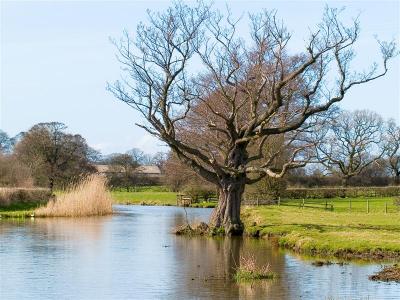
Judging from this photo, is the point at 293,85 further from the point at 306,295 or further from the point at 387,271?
the point at 306,295

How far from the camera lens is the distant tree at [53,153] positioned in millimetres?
78750

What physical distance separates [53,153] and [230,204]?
51.3m

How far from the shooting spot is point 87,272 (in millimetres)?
21875

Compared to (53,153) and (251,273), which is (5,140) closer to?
(53,153)

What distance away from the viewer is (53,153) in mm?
81688

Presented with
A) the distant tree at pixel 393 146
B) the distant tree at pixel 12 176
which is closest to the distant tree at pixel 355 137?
the distant tree at pixel 393 146

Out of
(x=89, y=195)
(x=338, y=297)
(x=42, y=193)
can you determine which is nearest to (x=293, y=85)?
(x=89, y=195)

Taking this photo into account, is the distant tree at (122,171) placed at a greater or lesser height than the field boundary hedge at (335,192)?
greater

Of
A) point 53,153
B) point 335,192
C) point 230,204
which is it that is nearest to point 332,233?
point 230,204

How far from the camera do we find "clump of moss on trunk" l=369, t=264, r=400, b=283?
19.6 meters

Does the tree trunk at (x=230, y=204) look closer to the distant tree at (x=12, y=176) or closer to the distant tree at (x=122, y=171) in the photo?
the distant tree at (x=12, y=176)

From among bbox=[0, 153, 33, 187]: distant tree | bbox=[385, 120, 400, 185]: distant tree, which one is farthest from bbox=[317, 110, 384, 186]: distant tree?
bbox=[0, 153, 33, 187]: distant tree

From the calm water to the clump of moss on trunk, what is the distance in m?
0.40

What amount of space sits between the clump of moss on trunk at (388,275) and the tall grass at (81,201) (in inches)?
1132
